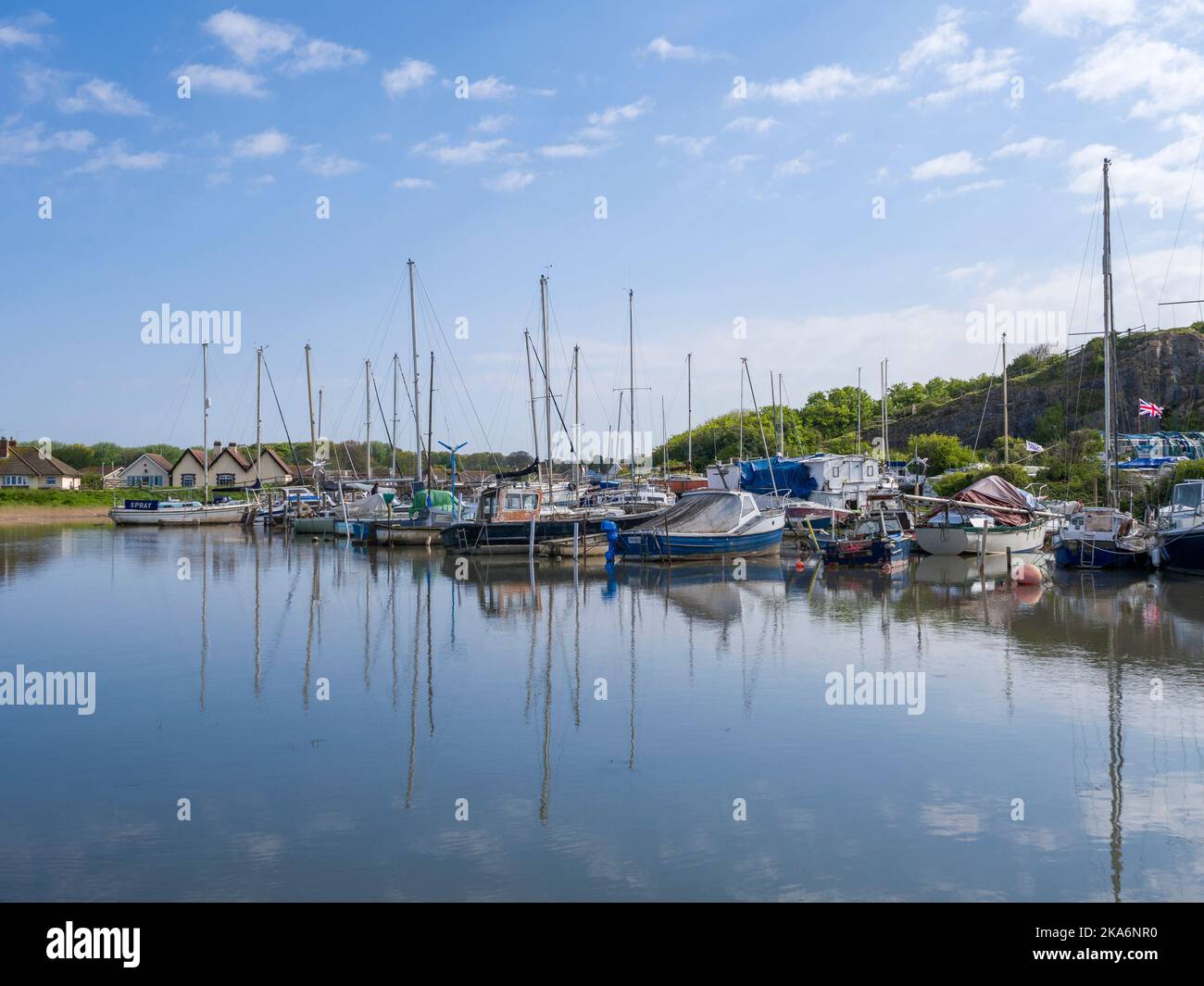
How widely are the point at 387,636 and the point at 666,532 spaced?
16877 millimetres

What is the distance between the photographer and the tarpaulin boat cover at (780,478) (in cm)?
4869

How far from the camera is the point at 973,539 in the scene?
36750 mm

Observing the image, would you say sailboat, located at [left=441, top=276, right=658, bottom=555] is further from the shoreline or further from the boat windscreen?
the shoreline

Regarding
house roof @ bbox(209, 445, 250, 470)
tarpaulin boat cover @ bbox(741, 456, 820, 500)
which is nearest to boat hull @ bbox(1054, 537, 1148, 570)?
tarpaulin boat cover @ bbox(741, 456, 820, 500)

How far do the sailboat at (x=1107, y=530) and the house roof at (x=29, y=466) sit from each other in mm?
86700

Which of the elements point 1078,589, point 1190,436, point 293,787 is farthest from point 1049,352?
point 293,787

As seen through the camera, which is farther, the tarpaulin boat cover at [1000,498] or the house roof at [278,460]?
the house roof at [278,460]

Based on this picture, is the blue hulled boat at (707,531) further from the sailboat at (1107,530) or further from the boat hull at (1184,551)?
the boat hull at (1184,551)

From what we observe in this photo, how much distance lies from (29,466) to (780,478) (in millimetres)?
72288

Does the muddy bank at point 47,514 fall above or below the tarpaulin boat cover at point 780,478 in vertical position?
below

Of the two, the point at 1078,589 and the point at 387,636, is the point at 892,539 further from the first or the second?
the point at 387,636

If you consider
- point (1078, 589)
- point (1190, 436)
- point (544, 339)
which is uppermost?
point (544, 339)

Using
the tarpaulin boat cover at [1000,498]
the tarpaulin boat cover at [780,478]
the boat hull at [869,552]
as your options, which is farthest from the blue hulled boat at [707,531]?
the tarpaulin boat cover at [780,478]
